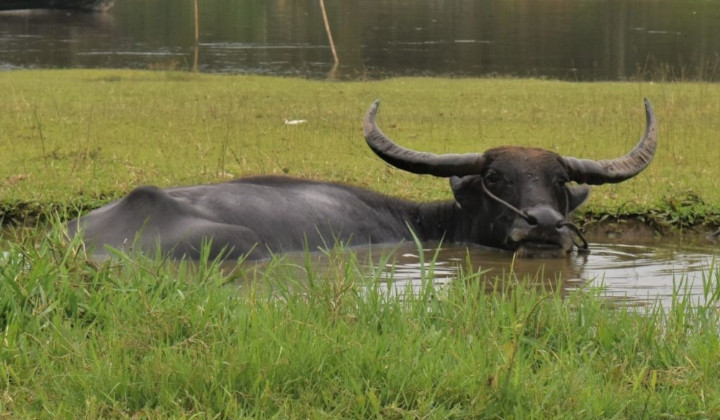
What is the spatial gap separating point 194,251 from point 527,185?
2057mm

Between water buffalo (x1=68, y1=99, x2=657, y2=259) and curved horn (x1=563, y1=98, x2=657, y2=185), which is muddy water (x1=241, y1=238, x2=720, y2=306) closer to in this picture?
water buffalo (x1=68, y1=99, x2=657, y2=259)

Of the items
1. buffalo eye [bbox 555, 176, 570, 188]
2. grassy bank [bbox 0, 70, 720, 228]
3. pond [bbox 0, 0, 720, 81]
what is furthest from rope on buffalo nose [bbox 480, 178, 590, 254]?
pond [bbox 0, 0, 720, 81]

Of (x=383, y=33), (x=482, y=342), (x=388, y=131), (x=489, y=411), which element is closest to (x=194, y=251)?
(x=482, y=342)

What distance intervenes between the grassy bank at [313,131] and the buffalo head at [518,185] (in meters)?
0.58

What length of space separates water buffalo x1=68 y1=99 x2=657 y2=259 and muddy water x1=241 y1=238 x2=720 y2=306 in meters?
0.14

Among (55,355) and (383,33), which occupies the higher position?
(55,355)

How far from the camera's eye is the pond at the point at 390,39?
22562 millimetres

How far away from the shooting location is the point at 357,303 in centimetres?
434

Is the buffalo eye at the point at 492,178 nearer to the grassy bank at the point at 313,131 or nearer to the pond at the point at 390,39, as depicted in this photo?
the grassy bank at the point at 313,131

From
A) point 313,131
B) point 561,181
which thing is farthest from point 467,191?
point 313,131

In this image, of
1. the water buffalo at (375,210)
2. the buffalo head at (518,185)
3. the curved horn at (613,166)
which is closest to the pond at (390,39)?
the curved horn at (613,166)

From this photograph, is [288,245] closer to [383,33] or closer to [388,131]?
[388,131]

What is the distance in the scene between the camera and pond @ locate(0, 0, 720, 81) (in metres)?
22.6

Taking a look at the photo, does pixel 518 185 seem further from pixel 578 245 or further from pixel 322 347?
pixel 322 347
